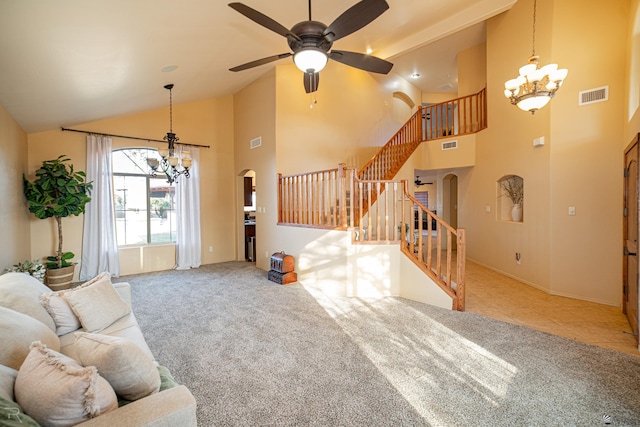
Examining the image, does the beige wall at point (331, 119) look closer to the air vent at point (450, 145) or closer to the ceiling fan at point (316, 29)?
the air vent at point (450, 145)

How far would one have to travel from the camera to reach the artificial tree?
447cm

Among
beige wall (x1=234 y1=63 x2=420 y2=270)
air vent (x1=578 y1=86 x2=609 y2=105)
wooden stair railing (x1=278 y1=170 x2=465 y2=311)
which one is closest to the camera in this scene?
wooden stair railing (x1=278 y1=170 x2=465 y2=311)

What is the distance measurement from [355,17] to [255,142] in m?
4.57

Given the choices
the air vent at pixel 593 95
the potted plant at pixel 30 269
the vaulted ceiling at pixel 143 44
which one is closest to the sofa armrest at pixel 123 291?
the potted plant at pixel 30 269

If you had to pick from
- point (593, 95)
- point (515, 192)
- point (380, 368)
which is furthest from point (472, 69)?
point (380, 368)

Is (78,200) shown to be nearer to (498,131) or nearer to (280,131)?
(280,131)

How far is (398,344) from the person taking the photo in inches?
115

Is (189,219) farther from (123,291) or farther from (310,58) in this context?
(310,58)

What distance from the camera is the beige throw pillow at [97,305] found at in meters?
2.31

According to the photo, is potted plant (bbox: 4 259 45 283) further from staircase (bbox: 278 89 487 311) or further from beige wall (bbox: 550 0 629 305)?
beige wall (bbox: 550 0 629 305)

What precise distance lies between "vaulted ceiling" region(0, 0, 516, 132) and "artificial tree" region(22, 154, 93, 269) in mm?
758

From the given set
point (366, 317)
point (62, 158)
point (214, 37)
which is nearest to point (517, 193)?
point (366, 317)

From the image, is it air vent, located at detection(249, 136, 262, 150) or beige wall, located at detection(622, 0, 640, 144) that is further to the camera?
air vent, located at detection(249, 136, 262, 150)

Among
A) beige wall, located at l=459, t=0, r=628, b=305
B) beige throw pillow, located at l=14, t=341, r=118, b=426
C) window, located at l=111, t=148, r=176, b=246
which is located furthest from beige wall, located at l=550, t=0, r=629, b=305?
window, located at l=111, t=148, r=176, b=246
